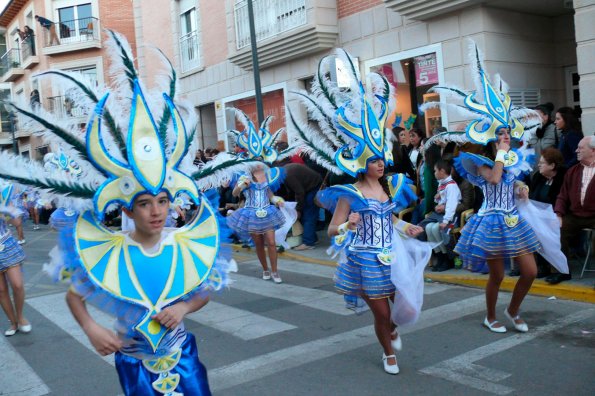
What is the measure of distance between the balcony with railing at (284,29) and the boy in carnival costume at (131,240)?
35.2ft

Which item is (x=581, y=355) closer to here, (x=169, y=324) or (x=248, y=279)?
(x=169, y=324)

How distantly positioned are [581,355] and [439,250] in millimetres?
3825

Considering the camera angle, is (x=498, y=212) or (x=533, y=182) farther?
(x=533, y=182)

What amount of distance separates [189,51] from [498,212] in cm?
1530

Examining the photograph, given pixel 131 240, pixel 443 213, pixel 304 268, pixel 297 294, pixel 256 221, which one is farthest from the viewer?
pixel 304 268

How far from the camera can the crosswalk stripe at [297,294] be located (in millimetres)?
7293

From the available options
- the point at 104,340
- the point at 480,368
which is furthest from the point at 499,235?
the point at 104,340

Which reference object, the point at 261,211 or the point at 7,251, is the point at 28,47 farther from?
the point at 7,251

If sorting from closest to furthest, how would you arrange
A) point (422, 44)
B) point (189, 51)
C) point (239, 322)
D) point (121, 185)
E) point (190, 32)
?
point (121, 185)
point (239, 322)
point (422, 44)
point (190, 32)
point (189, 51)

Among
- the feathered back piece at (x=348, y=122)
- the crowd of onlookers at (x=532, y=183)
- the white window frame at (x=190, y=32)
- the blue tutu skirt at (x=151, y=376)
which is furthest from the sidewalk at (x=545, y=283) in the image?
the white window frame at (x=190, y=32)

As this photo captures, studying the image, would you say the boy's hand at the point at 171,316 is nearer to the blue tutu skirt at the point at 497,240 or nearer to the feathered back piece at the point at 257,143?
the blue tutu skirt at the point at 497,240

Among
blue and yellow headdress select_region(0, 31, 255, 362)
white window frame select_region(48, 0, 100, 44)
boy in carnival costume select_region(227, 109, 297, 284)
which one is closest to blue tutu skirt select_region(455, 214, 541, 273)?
blue and yellow headdress select_region(0, 31, 255, 362)

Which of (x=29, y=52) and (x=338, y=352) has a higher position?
(x=29, y=52)

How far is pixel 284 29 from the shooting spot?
14445 mm
